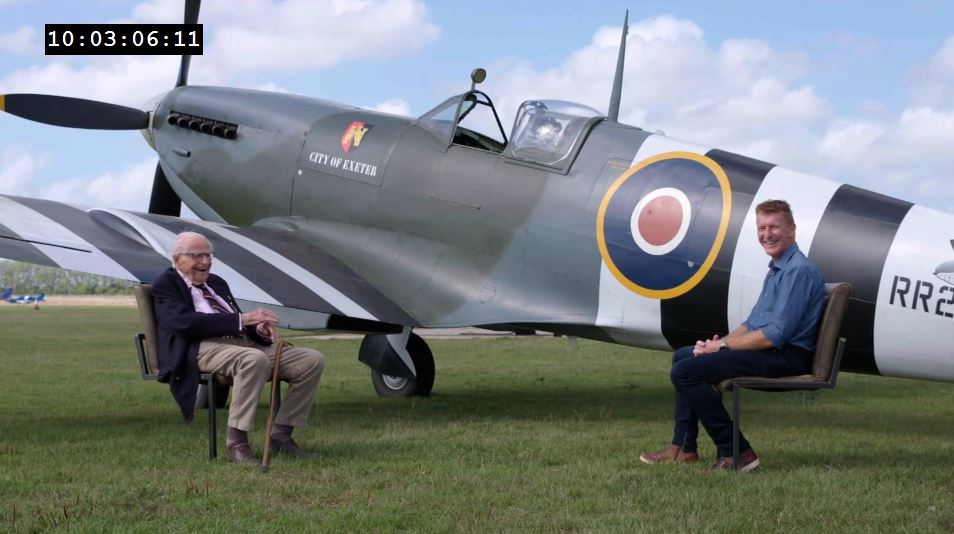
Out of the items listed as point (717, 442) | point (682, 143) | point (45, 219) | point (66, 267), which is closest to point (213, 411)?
point (66, 267)

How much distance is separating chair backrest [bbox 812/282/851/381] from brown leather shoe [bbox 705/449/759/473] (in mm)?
532

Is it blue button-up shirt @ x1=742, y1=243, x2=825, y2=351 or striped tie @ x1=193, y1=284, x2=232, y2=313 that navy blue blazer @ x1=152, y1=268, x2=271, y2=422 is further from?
blue button-up shirt @ x1=742, y1=243, x2=825, y2=351

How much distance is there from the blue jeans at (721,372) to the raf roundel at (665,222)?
1.57 m

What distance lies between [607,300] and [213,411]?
3.01 metres

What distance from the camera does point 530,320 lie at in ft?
24.3

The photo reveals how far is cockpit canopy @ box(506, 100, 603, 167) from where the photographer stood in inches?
300

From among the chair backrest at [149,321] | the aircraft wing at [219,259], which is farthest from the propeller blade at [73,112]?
the chair backrest at [149,321]

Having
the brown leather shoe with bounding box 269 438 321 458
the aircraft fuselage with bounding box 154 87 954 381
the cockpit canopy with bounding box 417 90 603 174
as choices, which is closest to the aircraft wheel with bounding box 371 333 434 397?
the aircraft fuselage with bounding box 154 87 954 381

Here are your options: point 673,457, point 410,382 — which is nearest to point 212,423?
point 673,457

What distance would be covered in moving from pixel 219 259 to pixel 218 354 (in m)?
2.51

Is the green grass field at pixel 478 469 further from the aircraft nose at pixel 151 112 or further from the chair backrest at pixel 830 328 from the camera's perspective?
the aircraft nose at pixel 151 112

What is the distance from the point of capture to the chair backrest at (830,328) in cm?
502

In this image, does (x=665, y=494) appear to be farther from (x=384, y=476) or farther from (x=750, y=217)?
(x=750, y=217)

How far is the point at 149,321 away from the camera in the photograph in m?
5.48
